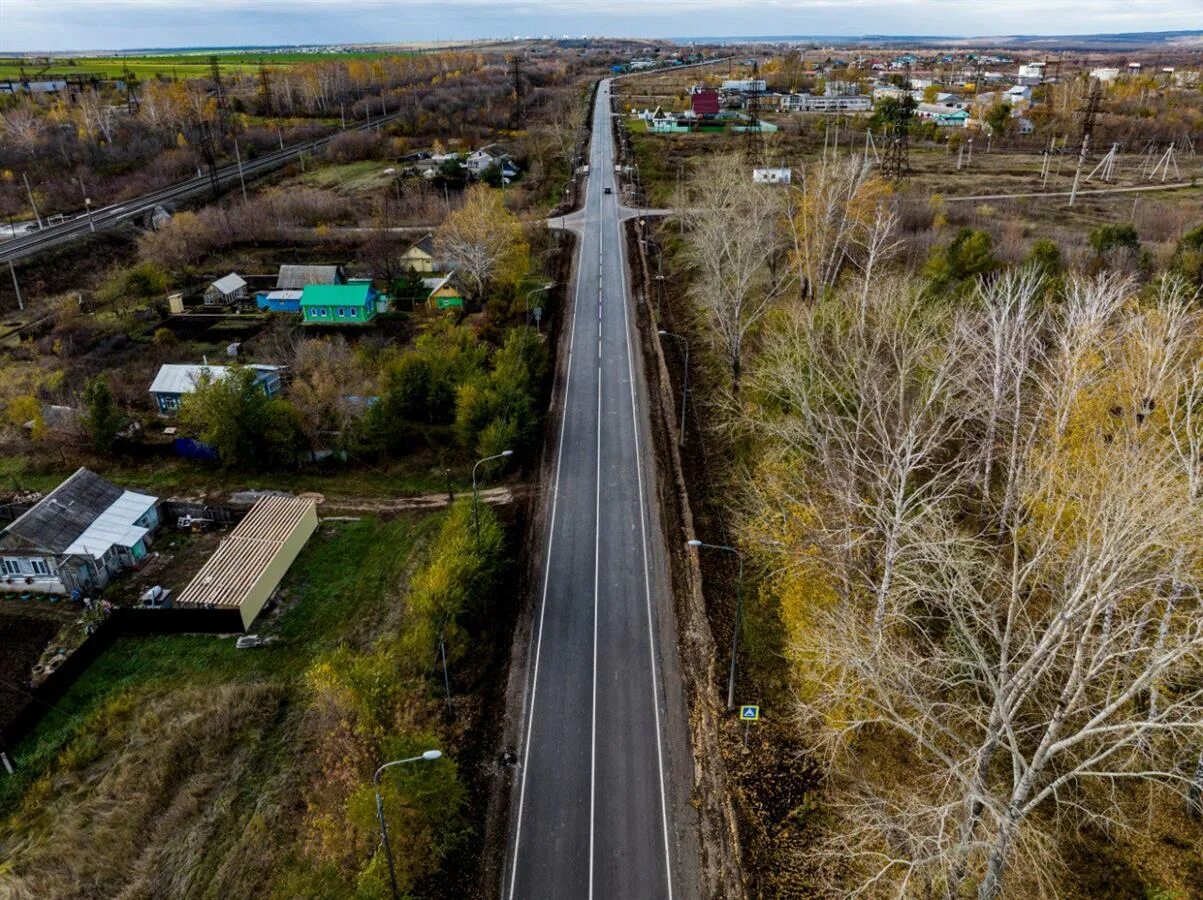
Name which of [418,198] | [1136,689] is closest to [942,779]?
[1136,689]

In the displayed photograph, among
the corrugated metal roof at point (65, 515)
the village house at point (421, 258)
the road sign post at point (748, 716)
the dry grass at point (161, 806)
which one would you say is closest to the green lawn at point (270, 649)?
the dry grass at point (161, 806)

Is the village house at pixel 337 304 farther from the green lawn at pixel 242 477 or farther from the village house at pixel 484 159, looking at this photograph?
the village house at pixel 484 159

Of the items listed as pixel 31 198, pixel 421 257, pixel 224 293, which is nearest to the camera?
pixel 224 293

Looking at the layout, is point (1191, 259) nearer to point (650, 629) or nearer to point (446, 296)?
point (650, 629)

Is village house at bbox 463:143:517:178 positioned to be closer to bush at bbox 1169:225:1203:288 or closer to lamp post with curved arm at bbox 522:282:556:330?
lamp post with curved arm at bbox 522:282:556:330

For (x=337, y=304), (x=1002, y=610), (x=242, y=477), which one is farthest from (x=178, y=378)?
(x=1002, y=610)

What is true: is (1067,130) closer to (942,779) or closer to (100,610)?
(942,779)
